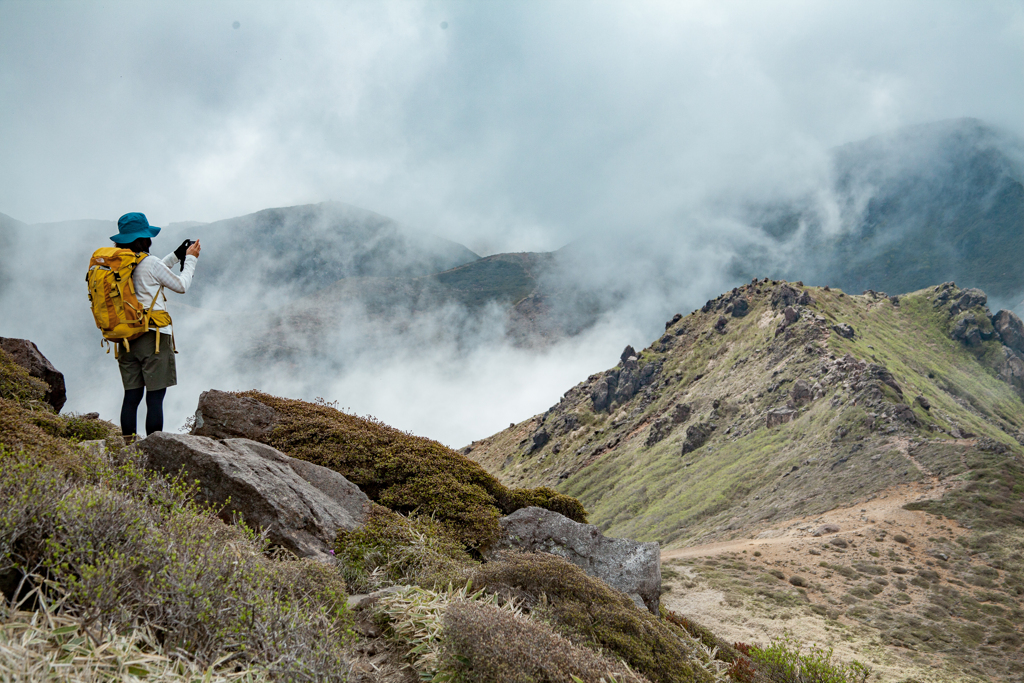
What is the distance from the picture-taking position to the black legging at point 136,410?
732cm

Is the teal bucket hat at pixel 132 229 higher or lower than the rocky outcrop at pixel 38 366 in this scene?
higher

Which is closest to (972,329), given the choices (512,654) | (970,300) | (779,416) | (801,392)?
(970,300)

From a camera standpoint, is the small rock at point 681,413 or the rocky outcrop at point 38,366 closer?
the rocky outcrop at point 38,366

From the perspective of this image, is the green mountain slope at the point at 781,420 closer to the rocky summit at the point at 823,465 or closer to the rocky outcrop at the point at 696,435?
the rocky outcrop at the point at 696,435

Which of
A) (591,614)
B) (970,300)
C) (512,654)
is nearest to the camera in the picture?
(512,654)

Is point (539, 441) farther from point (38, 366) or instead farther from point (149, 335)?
point (149, 335)

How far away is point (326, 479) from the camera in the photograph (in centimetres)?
791

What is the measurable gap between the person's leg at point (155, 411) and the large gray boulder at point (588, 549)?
4.69 metres

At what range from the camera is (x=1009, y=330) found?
117250 mm

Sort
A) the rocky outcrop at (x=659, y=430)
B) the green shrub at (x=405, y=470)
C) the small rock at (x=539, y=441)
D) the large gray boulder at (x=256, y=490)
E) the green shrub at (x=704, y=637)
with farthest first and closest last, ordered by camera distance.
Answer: the small rock at (x=539, y=441) → the rocky outcrop at (x=659, y=430) → the green shrub at (x=704, y=637) → the green shrub at (x=405, y=470) → the large gray boulder at (x=256, y=490)

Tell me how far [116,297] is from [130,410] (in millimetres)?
1538

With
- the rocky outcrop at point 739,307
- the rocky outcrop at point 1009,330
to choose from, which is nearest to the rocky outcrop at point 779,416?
the rocky outcrop at point 739,307

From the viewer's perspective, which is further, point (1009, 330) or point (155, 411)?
point (1009, 330)

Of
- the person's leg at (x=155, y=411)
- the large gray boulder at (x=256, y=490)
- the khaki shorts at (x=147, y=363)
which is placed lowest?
the large gray boulder at (x=256, y=490)
